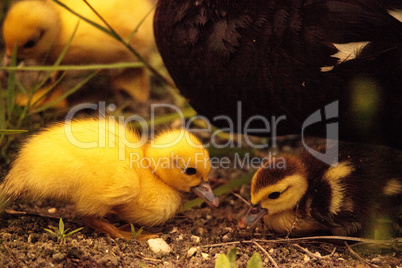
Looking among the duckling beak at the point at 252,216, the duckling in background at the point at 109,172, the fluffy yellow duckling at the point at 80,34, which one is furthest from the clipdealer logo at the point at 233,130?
the fluffy yellow duckling at the point at 80,34

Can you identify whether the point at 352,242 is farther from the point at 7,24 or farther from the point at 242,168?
the point at 7,24

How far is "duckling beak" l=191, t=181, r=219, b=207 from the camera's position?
5.69 ft

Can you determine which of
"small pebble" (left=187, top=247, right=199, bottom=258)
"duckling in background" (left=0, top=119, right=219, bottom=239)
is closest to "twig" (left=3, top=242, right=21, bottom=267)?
Answer: "duckling in background" (left=0, top=119, right=219, bottom=239)

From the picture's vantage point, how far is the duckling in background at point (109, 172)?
5.21ft

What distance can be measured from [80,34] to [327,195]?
136 cm

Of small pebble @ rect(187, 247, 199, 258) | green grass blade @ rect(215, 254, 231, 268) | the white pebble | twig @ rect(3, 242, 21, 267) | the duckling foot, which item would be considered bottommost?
small pebble @ rect(187, 247, 199, 258)

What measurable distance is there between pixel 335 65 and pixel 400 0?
26 centimetres

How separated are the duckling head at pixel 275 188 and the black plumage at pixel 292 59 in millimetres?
230

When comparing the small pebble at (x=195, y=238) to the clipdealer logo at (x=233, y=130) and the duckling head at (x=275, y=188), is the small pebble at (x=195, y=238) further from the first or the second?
the clipdealer logo at (x=233, y=130)

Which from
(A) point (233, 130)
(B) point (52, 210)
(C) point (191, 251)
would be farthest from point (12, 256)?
(A) point (233, 130)

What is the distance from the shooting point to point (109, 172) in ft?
5.26

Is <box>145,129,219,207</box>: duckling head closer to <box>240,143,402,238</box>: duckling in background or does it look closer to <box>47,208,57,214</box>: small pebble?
<box>240,143,402,238</box>: duckling in background

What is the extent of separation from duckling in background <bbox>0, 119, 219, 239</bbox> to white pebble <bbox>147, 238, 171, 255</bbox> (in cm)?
7

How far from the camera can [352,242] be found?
172cm
